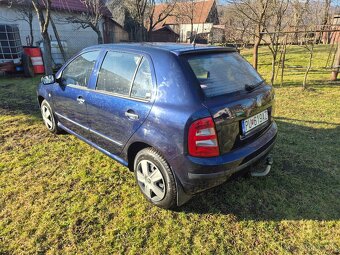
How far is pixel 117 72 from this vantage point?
2.99m

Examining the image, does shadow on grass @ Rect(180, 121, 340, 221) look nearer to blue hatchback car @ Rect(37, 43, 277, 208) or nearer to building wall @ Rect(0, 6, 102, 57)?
blue hatchback car @ Rect(37, 43, 277, 208)

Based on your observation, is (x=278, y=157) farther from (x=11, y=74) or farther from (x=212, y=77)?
(x=11, y=74)

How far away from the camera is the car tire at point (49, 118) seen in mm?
4457

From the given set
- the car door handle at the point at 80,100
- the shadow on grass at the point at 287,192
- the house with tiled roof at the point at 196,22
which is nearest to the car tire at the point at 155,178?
the shadow on grass at the point at 287,192

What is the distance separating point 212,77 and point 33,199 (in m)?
2.43

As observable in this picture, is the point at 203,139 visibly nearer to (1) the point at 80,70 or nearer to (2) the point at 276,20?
(1) the point at 80,70

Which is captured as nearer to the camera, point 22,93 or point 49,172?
point 49,172

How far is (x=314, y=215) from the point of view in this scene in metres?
2.65

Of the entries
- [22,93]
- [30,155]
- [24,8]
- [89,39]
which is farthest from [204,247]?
[89,39]

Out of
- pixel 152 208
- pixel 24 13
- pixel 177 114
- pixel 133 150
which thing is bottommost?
pixel 152 208

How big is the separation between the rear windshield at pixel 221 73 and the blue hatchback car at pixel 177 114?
0.01m

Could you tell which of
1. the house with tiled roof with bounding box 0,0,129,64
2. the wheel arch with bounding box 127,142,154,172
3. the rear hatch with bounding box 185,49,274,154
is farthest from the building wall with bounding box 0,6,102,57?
the rear hatch with bounding box 185,49,274,154

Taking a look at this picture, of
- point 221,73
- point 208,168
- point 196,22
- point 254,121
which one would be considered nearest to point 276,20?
point 221,73

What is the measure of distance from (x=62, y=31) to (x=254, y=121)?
16306mm
